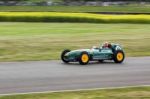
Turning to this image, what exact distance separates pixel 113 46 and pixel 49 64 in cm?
212

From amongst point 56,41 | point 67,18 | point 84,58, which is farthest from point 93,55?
point 67,18

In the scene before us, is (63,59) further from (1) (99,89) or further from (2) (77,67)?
(1) (99,89)

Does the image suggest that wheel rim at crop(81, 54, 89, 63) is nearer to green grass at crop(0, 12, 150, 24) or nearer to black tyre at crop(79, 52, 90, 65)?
black tyre at crop(79, 52, 90, 65)

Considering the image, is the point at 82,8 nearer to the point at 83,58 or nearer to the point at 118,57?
the point at 118,57

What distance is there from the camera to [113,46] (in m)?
16.7

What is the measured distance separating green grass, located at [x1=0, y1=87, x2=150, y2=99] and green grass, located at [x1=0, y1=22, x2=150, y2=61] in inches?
247

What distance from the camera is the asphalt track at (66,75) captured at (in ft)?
40.1

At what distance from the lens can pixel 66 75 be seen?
13.7m

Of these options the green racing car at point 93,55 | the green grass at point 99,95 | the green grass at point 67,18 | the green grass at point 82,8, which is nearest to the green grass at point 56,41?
the green racing car at point 93,55

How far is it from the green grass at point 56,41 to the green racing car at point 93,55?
182 centimetres

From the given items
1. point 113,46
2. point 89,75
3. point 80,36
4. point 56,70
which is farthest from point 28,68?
point 80,36

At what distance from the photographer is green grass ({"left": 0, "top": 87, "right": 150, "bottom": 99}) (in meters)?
10.9

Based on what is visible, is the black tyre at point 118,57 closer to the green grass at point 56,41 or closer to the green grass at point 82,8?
the green grass at point 56,41

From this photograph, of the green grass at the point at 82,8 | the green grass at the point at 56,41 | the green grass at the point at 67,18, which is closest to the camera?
the green grass at the point at 56,41
